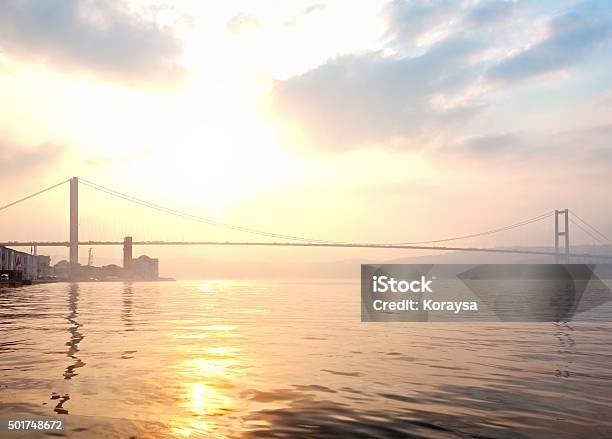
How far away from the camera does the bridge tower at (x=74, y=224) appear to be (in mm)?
129125

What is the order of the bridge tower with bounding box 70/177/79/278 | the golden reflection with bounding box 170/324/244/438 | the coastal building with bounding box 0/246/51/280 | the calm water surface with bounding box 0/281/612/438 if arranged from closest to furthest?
1. the golden reflection with bounding box 170/324/244/438
2. the calm water surface with bounding box 0/281/612/438
3. the coastal building with bounding box 0/246/51/280
4. the bridge tower with bounding box 70/177/79/278

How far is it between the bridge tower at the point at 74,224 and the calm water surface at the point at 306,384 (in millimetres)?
115381

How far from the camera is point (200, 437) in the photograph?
743 cm

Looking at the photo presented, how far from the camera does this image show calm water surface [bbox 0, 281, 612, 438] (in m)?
8.23

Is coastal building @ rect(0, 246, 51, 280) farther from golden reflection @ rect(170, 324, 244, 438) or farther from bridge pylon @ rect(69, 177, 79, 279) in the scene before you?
golden reflection @ rect(170, 324, 244, 438)

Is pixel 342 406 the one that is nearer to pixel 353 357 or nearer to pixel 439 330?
pixel 353 357

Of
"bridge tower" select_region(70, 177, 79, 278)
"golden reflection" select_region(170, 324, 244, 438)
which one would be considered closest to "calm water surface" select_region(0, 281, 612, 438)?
"golden reflection" select_region(170, 324, 244, 438)

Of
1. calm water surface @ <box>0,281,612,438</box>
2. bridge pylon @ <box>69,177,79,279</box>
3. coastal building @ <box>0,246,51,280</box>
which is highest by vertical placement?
bridge pylon @ <box>69,177,79,279</box>

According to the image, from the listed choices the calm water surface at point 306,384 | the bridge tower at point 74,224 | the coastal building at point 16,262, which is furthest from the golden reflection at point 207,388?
the bridge tower at point 74,224

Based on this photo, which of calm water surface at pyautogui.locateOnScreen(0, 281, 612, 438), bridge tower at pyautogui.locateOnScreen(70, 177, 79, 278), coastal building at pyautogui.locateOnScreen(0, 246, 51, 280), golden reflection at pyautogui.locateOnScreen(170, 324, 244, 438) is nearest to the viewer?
golden reflection at pyautogui.locateOnScreen(170, 324, 244, 438)

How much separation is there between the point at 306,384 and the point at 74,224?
134m

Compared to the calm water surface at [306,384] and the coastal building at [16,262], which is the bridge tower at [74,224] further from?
the calm water surface at [306,384]

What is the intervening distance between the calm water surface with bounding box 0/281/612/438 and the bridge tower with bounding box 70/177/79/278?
4543 inches

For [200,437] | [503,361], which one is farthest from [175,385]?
[503,361]
